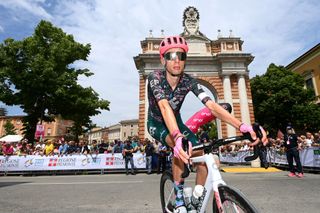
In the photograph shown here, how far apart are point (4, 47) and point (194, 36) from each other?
18.8 meters

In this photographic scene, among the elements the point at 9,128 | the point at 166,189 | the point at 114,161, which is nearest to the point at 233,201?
the point at 166,189

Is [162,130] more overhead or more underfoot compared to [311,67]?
more underfoot

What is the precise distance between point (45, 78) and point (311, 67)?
115 feet

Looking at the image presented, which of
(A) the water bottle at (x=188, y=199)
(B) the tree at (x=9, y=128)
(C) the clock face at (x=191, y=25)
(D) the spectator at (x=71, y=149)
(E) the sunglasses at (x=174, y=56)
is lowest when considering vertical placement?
(A) the water bottle at (x=188, y=199)

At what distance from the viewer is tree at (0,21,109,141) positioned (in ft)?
71.3

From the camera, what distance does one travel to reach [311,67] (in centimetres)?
3478

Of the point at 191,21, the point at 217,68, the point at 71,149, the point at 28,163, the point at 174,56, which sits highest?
the point at 191,21

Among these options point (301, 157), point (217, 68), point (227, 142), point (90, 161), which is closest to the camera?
point (227, 142)

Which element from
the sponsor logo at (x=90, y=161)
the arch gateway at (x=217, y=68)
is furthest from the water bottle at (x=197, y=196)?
the arch gateway at (x=217, y=68)

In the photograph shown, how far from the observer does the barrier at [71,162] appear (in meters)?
13.7

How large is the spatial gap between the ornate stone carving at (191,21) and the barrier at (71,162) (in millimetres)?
17755

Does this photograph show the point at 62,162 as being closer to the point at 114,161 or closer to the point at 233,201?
the point at 114,161

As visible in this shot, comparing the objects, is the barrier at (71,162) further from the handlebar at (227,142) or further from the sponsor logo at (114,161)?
the handlebar at (227,142)

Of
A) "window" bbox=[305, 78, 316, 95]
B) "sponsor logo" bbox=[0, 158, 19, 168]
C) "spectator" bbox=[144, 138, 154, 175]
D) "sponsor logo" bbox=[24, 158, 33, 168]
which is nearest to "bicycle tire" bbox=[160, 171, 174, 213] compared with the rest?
"spectator" bbox=[144, 138, 154, 175]
